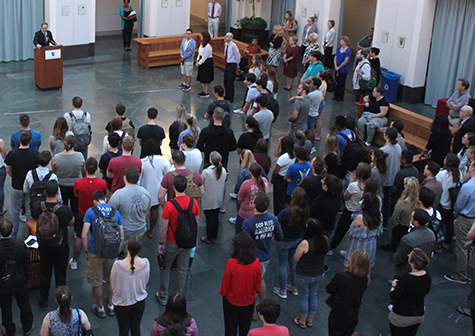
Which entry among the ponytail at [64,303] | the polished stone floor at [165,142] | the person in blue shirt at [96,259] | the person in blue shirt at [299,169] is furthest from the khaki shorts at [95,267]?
the person in blue shirt at [299,169]

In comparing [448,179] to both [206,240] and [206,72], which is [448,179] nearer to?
[206,240]

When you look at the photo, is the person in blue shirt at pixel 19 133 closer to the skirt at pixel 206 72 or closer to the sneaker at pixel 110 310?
the sneaker at pixel 110 310

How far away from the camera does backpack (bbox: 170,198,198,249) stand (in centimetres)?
588

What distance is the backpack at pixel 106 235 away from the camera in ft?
18.7

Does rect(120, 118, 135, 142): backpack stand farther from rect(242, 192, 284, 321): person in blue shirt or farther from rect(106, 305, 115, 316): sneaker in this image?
rect(242, 192, 284, 321): person in blue shirt

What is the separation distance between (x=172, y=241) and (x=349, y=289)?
193cm

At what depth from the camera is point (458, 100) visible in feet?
35.7

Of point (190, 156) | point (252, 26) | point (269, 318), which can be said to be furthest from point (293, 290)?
point (252, 26)

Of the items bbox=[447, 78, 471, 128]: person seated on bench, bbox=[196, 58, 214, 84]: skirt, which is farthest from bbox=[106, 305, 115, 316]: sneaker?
bbox=[196, 58, 214, 84]: skirt

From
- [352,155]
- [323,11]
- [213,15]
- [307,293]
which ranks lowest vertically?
[307,293]

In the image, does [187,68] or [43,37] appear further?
[187,68]

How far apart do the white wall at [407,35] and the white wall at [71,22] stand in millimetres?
7971

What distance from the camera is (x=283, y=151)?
7.86 metres

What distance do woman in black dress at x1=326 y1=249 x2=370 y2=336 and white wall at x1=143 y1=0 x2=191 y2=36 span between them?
542 inches
